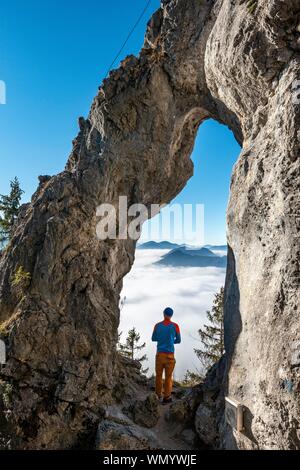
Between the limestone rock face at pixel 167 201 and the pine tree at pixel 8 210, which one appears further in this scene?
the pine tree at pixel 8 210

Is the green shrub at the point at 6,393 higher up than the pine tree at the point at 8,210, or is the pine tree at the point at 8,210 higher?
the pine tree at the point at 8,210

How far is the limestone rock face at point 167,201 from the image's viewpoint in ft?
25.7

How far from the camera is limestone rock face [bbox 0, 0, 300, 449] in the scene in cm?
785

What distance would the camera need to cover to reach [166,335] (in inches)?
494

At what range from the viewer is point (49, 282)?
12984mm

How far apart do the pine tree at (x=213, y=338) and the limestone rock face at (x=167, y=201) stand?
524 inches

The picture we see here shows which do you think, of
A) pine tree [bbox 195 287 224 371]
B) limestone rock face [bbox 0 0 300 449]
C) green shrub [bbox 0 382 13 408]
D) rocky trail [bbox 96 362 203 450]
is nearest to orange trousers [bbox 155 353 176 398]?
rocky trail [bbox 96 362 203 450]

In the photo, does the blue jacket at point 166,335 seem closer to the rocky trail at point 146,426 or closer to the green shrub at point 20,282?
the rocky trail at point 146,426

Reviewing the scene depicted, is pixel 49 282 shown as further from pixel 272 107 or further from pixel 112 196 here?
pixel 272 107

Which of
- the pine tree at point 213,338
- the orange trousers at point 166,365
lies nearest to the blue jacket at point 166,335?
the orange trousers at point 166,365

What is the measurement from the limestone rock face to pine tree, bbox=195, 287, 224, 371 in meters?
13.3

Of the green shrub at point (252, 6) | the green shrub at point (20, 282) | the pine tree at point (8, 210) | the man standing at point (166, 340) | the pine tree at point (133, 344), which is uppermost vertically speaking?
the green shrub at point (252, 6)

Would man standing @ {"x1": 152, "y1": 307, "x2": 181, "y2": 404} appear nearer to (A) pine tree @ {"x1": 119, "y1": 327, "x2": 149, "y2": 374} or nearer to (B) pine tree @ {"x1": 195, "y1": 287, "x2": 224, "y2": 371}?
(B) pine tree @ {"x1": 195, "y1": 287, "x2": 224, "y2": 371}

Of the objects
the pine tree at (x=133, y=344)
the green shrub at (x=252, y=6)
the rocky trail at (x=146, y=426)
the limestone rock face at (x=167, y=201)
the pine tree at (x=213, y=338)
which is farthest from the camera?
the pine tree at (x=133, y=344)
